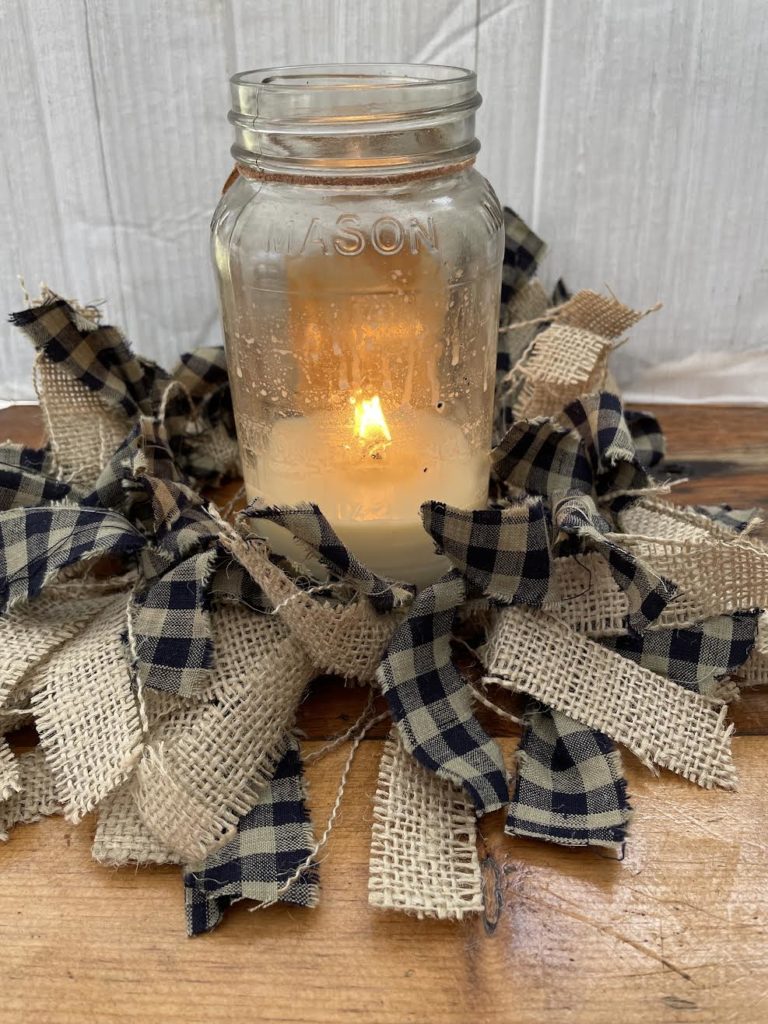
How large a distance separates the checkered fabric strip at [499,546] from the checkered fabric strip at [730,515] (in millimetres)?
121

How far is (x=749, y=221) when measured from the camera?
0.58 m

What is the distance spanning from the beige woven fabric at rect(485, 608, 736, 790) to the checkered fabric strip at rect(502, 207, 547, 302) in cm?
27

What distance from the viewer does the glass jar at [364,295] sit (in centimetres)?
35

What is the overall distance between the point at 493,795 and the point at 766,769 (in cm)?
11

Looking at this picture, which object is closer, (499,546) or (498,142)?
(499,546)

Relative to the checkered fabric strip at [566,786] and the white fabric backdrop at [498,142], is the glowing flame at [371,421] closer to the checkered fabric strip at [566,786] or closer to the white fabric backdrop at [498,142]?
the checkered fabric strip at [566,786]

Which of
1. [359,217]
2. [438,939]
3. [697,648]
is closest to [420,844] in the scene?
[438,939]

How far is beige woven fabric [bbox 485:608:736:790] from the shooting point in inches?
13.6

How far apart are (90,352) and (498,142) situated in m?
0.28

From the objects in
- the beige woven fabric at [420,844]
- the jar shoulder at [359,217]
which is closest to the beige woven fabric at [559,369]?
the jar shoulder at [359,217]

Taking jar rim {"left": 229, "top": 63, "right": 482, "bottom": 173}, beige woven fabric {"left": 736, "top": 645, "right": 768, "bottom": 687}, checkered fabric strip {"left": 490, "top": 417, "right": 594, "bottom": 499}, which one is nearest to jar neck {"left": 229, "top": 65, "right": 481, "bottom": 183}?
jar rim {"left": 229, "top": 63, "right": 482, "bottom": 173}

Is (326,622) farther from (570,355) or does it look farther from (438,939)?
(570,355)

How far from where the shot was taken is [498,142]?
563 mm

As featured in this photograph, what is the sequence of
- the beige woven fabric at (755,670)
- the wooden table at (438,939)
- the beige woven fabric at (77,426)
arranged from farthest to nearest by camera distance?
the beige woven fabric at (77,426)
the beige woven fabric at (755,670)
the wooden table at (438,939)
